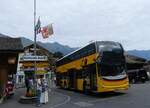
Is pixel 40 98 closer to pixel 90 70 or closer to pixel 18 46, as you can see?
pixel 18 46

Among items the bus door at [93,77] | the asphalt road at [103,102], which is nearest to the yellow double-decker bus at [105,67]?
the bus door at [93,77]

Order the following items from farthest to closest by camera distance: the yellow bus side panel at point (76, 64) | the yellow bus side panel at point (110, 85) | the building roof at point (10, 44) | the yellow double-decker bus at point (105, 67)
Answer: the yellow bus side panel at point (76, 64)
the yellow double-decker bus at point (105, 67)
the yellow bus side panel at point (110, 85)
the building roof at point (10, 44)

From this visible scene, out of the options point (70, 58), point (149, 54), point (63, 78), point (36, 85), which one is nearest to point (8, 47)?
point (36, 85)

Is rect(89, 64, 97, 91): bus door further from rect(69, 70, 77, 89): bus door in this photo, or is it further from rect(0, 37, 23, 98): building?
rect(69, 70, 77, 89): bus door

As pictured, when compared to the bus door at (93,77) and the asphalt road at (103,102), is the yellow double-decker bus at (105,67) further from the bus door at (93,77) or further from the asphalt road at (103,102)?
the asphalt road at (103,102)

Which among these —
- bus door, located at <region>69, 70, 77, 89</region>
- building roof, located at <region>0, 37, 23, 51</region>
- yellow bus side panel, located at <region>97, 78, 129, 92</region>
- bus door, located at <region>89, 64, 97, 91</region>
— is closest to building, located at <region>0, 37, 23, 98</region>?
building roof, located at <region>0, 37, 23, 51</region>

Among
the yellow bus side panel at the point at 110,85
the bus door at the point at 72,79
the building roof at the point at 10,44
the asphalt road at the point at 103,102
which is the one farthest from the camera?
the bus door at the point at 72,79

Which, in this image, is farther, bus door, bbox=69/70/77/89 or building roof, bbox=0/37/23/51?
bus door, bbox=69/70/77/89

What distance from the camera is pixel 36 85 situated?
26734 mm

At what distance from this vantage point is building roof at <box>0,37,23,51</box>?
25.4 meters

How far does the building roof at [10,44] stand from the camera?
25.4 m

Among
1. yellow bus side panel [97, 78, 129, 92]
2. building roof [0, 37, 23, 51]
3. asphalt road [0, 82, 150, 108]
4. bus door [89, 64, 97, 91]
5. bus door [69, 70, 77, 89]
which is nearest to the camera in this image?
asphalt road [0, 82, 150, 108]

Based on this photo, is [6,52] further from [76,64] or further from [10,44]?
[76,64]

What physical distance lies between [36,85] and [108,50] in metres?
5.67
